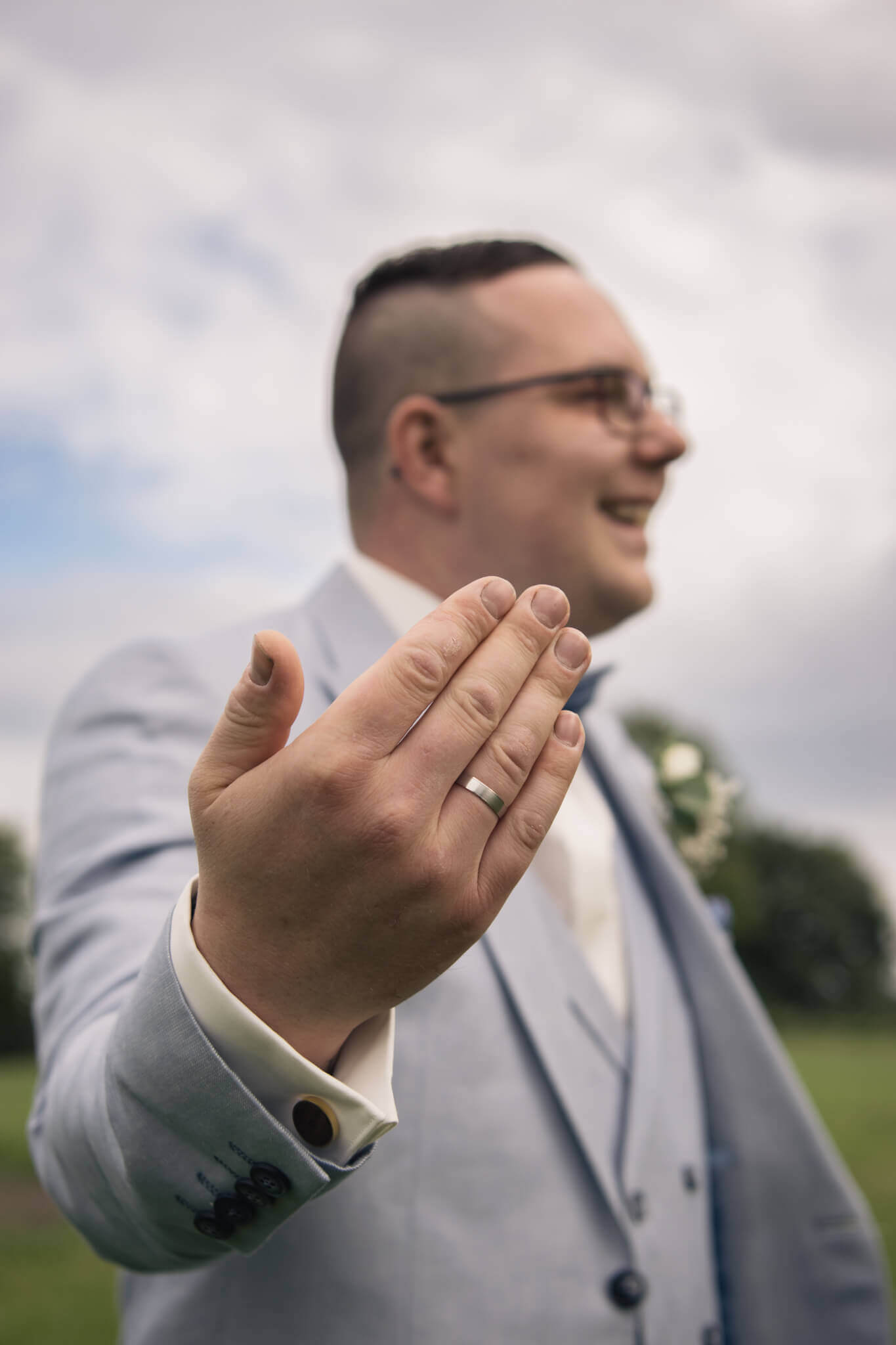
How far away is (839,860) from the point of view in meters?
61.9

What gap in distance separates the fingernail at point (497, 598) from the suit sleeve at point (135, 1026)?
0.63 m

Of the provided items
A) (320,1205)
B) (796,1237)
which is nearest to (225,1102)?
(320,1205)

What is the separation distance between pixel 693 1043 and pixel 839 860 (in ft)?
211

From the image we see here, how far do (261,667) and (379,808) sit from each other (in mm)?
217

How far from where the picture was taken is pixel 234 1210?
1.43m

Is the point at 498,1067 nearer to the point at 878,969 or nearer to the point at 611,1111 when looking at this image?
the point at 611,1111

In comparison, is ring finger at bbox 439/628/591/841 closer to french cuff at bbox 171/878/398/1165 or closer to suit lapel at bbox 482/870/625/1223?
french cuff at bbox 171/878/398/1165

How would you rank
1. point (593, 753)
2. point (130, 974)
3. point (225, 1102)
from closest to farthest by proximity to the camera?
point (225, 1102) < point (130, 974) < point (593, 753)

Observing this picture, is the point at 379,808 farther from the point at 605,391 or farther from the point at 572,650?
the point at 605,391

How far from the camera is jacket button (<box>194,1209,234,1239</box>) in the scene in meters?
1.45

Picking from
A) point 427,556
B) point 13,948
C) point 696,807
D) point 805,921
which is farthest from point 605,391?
point 805,921

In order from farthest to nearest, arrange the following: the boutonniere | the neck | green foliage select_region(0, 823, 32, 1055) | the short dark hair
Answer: green foliage select_region(0, 823, 32, 1055) < the boutonniere < the short dark hair < the neck

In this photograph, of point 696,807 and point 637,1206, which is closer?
point 637,1206

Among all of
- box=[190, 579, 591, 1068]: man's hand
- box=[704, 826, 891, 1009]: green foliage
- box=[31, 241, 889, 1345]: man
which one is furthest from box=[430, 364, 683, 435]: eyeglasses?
box=[704, 826, 891, 1009]: green foliage
